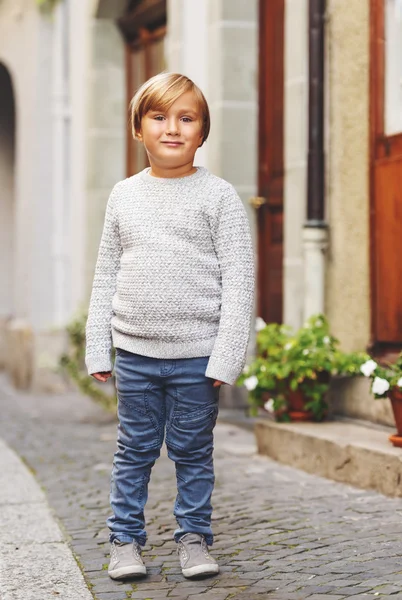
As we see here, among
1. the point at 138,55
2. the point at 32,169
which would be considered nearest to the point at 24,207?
the point at 32,169

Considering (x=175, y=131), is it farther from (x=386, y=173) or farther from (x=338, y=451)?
(x=386, y=173)

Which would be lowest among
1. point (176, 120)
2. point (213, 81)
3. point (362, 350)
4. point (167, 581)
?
point (167, 581)

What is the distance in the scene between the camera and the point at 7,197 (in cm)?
1435

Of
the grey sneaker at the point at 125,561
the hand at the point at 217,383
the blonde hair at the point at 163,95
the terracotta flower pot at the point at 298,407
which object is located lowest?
the grey sneaker at the point at 125,561

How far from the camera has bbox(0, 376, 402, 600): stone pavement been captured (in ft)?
11.8

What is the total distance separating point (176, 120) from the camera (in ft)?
11.9

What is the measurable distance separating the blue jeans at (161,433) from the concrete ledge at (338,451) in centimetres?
144

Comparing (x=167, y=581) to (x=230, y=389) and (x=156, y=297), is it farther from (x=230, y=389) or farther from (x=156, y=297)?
(x=230, y=389)

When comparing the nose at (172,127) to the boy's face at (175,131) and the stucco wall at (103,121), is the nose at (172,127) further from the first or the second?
the stucco wall at (103,121)

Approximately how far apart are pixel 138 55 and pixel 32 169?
1.83 m

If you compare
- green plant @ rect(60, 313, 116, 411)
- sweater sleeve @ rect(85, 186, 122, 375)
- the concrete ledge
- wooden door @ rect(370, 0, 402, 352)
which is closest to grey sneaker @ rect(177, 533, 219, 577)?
sweater sleeve @ rect(85, 186, 122, 375)

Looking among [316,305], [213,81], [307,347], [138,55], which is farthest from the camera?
[138,55]

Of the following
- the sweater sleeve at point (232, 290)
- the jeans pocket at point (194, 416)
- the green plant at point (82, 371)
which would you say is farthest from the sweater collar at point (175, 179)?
the green plant at point (82, 371)

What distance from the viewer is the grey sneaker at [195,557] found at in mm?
3668
